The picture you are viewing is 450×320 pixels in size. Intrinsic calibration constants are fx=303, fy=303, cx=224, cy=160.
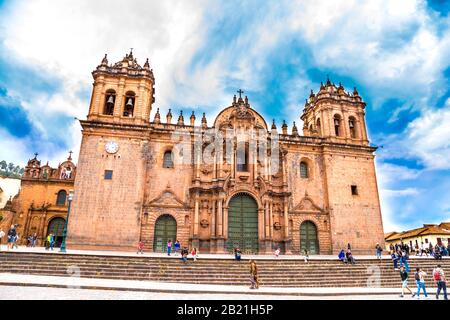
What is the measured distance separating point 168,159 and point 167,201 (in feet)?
12.2

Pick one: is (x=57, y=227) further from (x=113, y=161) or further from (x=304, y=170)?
(x=304, y=170)

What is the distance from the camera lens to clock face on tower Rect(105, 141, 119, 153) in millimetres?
23766

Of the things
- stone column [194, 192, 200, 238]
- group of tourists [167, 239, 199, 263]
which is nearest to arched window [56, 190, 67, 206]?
stone column [194, 192, 200, 238]

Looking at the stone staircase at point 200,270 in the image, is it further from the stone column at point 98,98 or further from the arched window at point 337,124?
the arched window at point 337,124

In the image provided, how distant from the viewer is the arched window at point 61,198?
3291 centimetres

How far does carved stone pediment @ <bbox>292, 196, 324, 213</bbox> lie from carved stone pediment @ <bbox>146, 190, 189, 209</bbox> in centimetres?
928

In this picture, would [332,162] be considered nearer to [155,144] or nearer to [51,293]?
[155,144]

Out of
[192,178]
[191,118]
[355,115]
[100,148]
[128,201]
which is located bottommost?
[128,201]

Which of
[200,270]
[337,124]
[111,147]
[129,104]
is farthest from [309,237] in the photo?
[129,104]

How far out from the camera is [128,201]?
888 inches

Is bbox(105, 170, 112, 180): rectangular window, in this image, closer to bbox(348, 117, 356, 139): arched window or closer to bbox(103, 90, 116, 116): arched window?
bbox(103, 90, 116, 116): arched window
